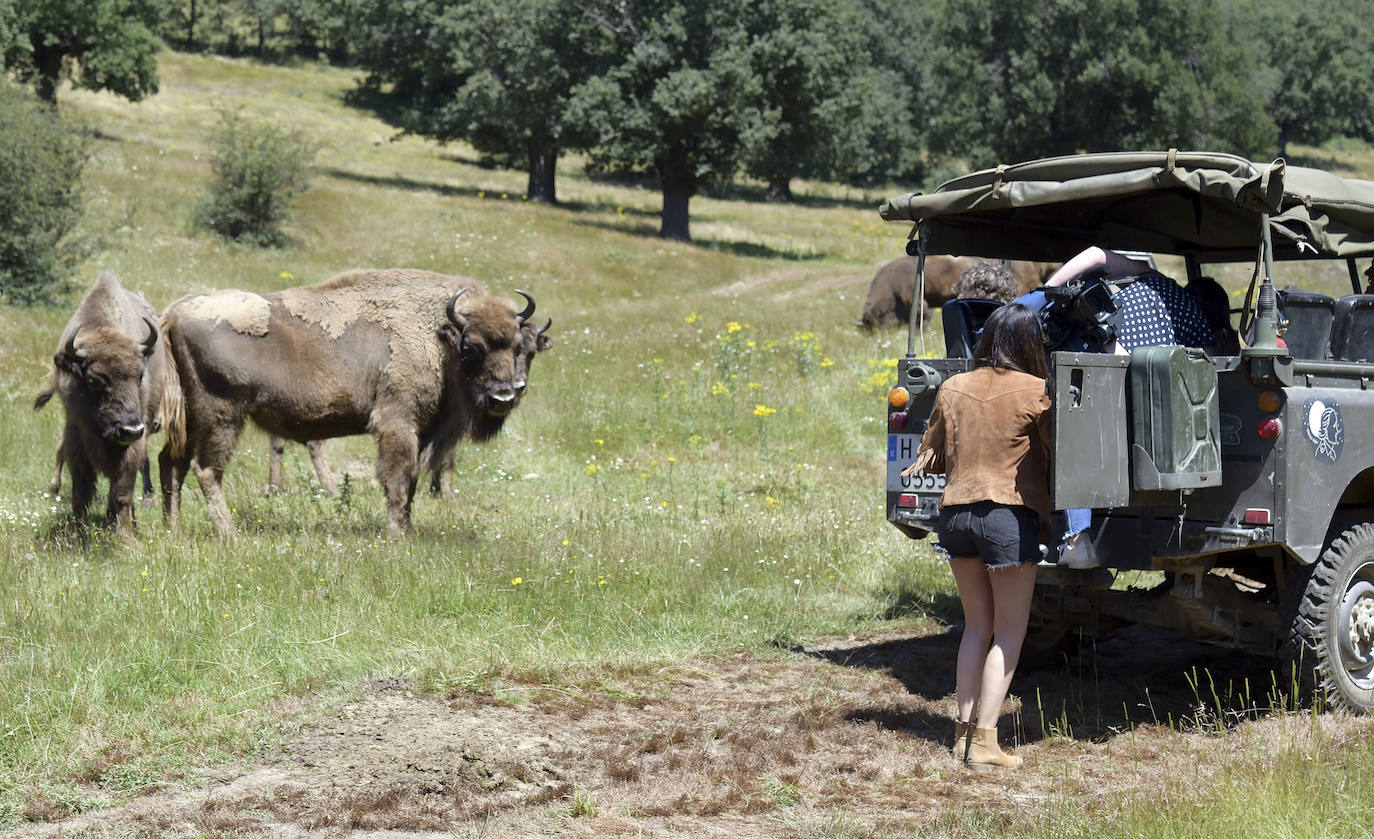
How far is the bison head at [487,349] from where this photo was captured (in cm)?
1005

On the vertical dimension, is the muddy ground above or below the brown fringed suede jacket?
below

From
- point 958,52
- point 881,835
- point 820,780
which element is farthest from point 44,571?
point 958,52

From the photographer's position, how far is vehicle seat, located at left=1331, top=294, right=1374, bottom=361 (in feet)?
21.6

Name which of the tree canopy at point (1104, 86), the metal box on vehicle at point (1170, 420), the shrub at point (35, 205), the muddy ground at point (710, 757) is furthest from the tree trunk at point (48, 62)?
the metal box on vehicle at point (1170, 420)

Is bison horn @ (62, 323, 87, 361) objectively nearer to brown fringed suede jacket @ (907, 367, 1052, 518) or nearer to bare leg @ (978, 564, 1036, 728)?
brown fringed suede jacket @ (907, 367, 1052, 518)

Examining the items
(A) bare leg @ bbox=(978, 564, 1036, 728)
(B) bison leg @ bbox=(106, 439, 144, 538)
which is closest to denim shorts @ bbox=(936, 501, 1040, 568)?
(A) bare leg @ bbox=(978, 564, 1036, 728)

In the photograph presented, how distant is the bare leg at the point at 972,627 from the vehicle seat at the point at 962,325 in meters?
1.86

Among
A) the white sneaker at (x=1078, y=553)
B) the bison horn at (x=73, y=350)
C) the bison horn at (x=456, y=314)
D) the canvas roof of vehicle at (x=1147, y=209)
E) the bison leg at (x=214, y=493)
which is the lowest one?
the bison leg at (x=214, y=493)

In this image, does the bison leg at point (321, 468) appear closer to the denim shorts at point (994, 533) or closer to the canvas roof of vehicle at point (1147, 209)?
the canvas roof of vehicle at point (1147, 209)

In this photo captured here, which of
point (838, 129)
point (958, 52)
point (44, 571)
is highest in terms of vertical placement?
point (958, 52)

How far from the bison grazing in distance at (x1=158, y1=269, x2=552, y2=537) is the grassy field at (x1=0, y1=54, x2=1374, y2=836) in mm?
555

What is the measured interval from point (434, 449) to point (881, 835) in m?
6.69

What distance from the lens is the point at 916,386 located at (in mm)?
6352

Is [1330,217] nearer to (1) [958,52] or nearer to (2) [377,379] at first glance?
(2) [377,379]
